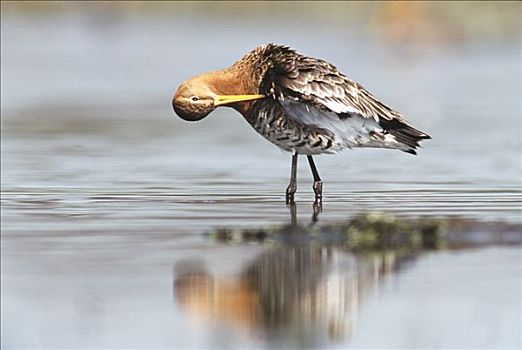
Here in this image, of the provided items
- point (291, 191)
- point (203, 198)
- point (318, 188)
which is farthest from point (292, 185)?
point (203, 198)

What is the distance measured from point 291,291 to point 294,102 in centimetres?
406

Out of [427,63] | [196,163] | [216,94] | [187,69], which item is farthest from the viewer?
[427,63]

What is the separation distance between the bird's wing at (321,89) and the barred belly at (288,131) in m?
0.17

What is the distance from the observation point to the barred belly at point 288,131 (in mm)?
13094

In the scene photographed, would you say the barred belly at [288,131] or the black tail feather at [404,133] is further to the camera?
the black tail feather at [404,133]

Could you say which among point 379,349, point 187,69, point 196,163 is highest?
point 187,69

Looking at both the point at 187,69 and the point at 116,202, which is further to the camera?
the point at 187,69

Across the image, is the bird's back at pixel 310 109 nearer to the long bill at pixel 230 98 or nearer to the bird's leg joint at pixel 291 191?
the long bill at pixel 230 98

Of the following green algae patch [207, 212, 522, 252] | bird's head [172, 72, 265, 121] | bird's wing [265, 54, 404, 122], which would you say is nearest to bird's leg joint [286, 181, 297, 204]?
bird's wing [265, 54, 404, 122]

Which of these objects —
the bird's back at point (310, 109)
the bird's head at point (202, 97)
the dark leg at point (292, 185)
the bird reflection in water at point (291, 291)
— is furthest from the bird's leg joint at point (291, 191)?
the bird reflection in water at point (291, 291)

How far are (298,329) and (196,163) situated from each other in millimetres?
8529

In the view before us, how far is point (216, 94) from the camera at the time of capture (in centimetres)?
1296

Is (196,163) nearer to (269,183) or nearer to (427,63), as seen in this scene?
(269,183)

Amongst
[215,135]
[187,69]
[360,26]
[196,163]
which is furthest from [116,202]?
[360,26]
